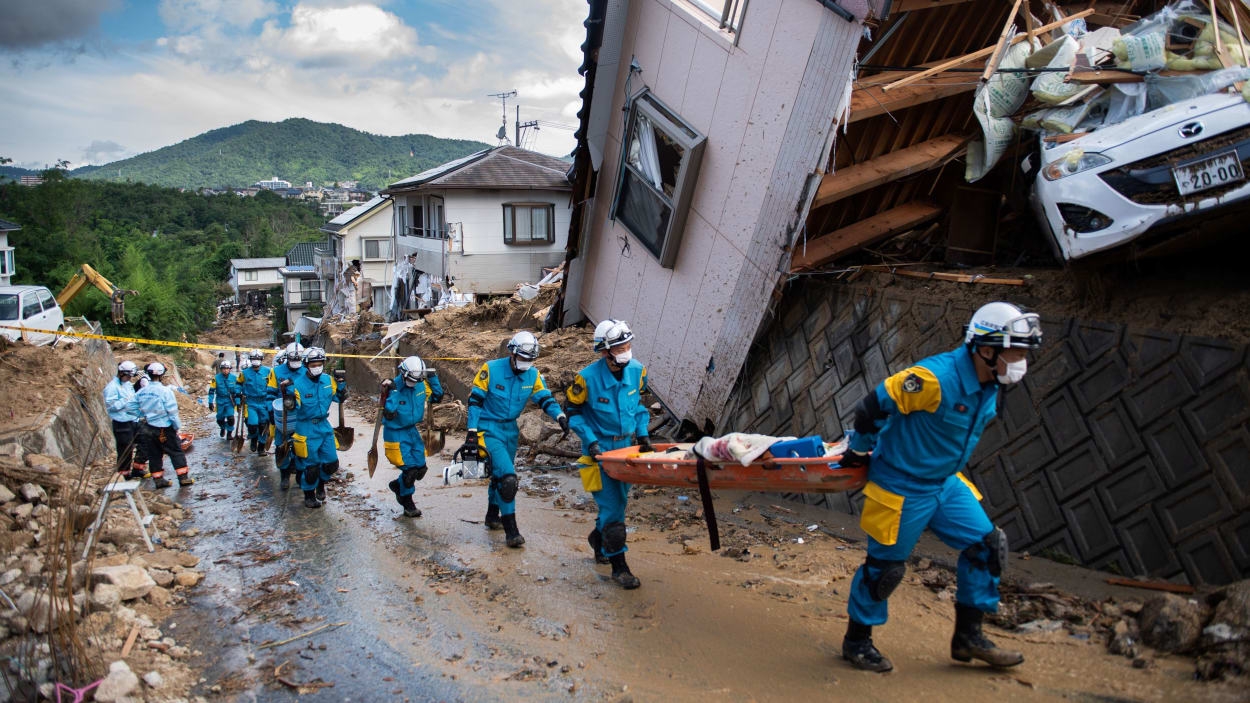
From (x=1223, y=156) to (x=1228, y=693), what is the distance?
12.2 ft

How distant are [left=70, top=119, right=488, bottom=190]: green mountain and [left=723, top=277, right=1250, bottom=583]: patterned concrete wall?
125 m

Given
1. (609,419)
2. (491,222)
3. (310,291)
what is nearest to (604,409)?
(609,419)

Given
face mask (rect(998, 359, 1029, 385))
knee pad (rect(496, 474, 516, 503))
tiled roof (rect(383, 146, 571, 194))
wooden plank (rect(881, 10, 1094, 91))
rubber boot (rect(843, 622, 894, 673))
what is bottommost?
rubber boot (rect(843, 622, 894, 673))

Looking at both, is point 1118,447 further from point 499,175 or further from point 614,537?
point 499,175

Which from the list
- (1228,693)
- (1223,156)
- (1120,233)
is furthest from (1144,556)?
(1223,156)

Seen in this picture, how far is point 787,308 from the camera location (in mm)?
8547

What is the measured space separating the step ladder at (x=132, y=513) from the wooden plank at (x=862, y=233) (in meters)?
6.22

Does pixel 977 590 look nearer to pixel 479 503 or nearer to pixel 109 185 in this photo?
pixel 479 503

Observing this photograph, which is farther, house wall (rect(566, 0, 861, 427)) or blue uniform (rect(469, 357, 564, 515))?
house wall (rect(566, 0, 861, 427))

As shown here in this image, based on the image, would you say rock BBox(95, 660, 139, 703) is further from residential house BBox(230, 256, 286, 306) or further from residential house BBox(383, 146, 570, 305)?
residential house BBox(230, 256, 286, 306)

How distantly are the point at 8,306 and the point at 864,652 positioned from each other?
2352 centimetres

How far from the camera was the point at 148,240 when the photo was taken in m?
53.4

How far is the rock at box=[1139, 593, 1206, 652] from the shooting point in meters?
4.03

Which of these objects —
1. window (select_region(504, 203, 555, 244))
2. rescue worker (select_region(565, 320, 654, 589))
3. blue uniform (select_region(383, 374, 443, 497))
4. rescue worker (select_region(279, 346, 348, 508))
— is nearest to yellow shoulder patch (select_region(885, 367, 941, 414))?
rescue worker (select_region(565, 320, 654, 589))
